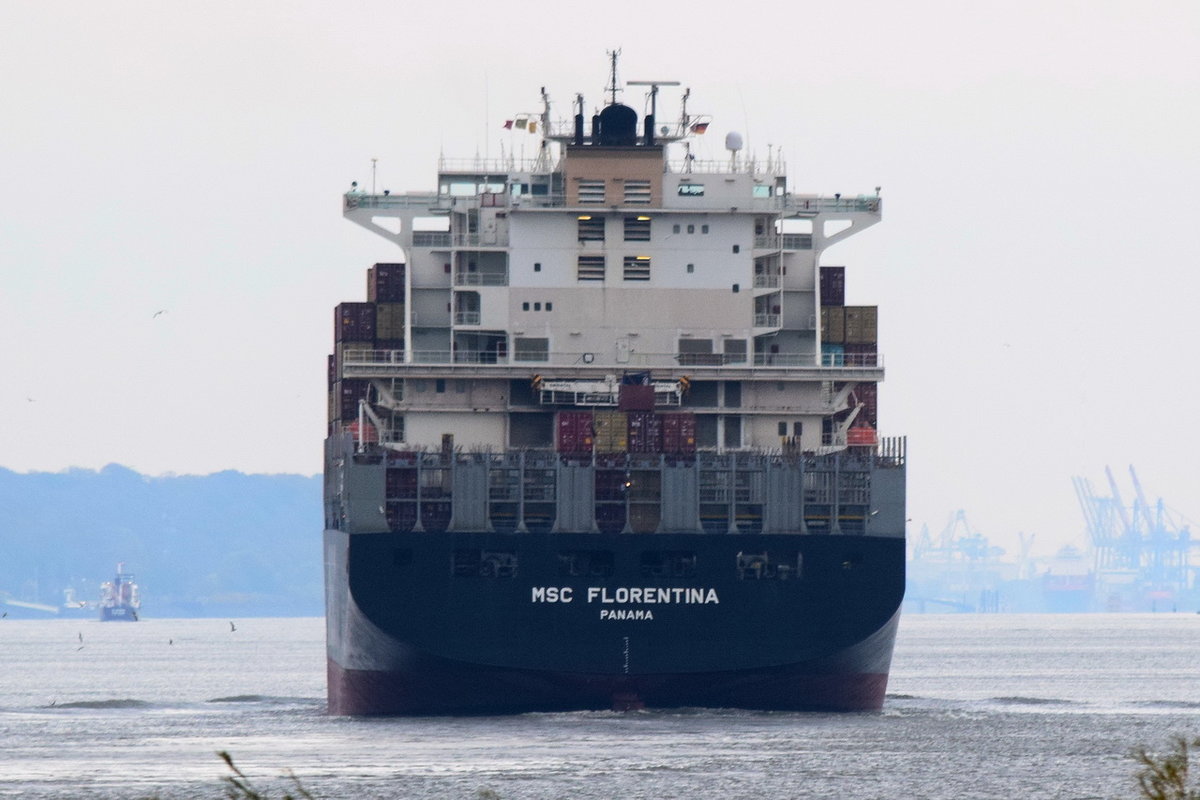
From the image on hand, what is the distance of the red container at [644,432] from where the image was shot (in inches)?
2178

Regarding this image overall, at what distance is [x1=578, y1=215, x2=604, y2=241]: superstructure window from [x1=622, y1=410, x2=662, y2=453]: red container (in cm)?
621

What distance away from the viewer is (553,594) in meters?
53.0

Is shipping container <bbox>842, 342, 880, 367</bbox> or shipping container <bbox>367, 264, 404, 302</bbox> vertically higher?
shipping container <bbox>367, 264, 404, 302</bbox>

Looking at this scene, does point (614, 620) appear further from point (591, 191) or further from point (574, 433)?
A: point (591, 191)

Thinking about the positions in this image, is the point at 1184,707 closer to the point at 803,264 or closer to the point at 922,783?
the point at 803,264

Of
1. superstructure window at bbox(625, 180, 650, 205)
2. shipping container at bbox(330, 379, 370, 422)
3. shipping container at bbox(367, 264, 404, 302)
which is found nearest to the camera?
superstructure window at bbox(625, 180, 650, 205)

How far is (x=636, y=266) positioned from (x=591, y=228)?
1.56m

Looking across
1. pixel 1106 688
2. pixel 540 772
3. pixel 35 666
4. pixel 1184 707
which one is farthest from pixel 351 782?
pixel 35 666

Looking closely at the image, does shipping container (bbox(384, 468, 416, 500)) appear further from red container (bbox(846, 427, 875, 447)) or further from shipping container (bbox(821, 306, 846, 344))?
shipping container (bbox(821, 306, 846, 344))

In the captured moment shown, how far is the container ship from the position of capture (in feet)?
174

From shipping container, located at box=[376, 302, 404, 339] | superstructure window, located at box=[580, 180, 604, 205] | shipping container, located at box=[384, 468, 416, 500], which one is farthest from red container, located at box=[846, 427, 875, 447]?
shipping container, located at box=[376, 302, 404, 339]

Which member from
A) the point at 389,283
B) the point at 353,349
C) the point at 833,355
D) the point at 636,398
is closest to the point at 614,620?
the point at 636,398

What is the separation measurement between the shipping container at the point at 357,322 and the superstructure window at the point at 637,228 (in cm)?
738

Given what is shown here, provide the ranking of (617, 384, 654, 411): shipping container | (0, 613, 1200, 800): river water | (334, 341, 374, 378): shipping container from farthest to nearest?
(334, 341, 374, 378): shipping container → (617, 384, 654, 411): shipping container → (0, 613, 1200, 800): river water
